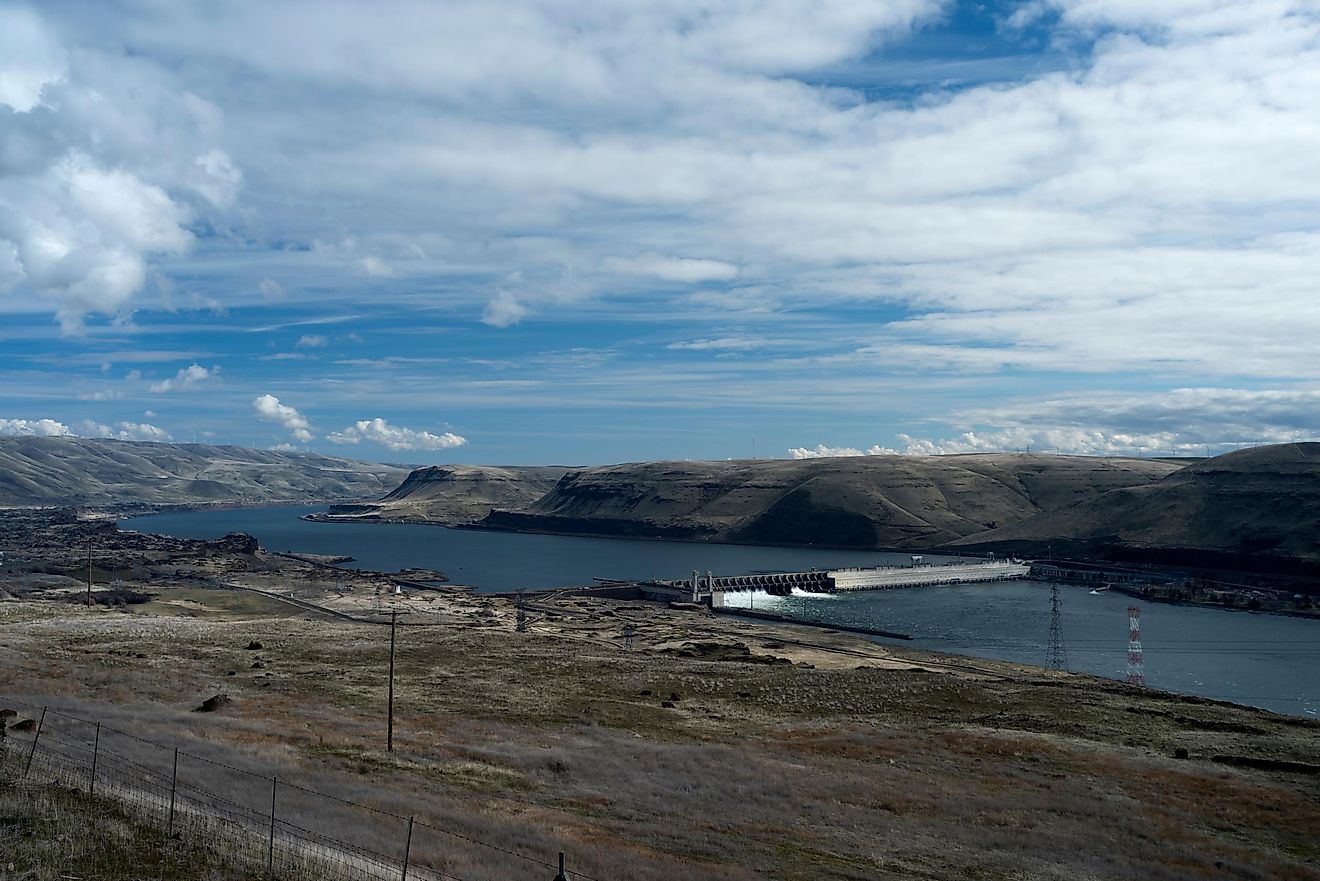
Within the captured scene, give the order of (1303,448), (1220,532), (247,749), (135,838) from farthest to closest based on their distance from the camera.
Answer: (1303,448)
(1220,532)
(247,749)
(135,838)

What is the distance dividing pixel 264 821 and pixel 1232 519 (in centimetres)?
19775

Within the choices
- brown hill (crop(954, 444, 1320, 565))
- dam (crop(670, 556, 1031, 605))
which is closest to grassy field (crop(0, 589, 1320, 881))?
dam (crop(670, 556, 1031, 605))

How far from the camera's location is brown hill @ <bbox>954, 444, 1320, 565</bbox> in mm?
162875

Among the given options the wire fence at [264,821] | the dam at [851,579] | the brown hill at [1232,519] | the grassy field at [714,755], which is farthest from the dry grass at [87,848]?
the brown hill at [1232,519]

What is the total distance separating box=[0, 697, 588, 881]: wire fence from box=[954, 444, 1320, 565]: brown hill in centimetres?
17478

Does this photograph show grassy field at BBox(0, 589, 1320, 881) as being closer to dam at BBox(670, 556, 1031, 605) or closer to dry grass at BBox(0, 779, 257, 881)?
dry grass at BBox(0, 779, 257, 881)

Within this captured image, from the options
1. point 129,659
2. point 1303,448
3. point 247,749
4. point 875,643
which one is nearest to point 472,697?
point 247,749

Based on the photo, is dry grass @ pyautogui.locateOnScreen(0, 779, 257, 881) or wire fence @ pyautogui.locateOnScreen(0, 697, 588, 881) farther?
wire fence @ pyautogui.locateOnScreen(0, 697, 588, 881)

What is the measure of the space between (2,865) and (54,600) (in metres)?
103

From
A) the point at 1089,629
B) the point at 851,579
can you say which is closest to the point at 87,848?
the point at 1089,629

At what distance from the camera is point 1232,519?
6934 inches

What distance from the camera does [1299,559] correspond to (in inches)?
6004

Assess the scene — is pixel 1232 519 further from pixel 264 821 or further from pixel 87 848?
pixel 87 848

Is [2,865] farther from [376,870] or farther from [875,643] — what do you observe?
[875,643]
